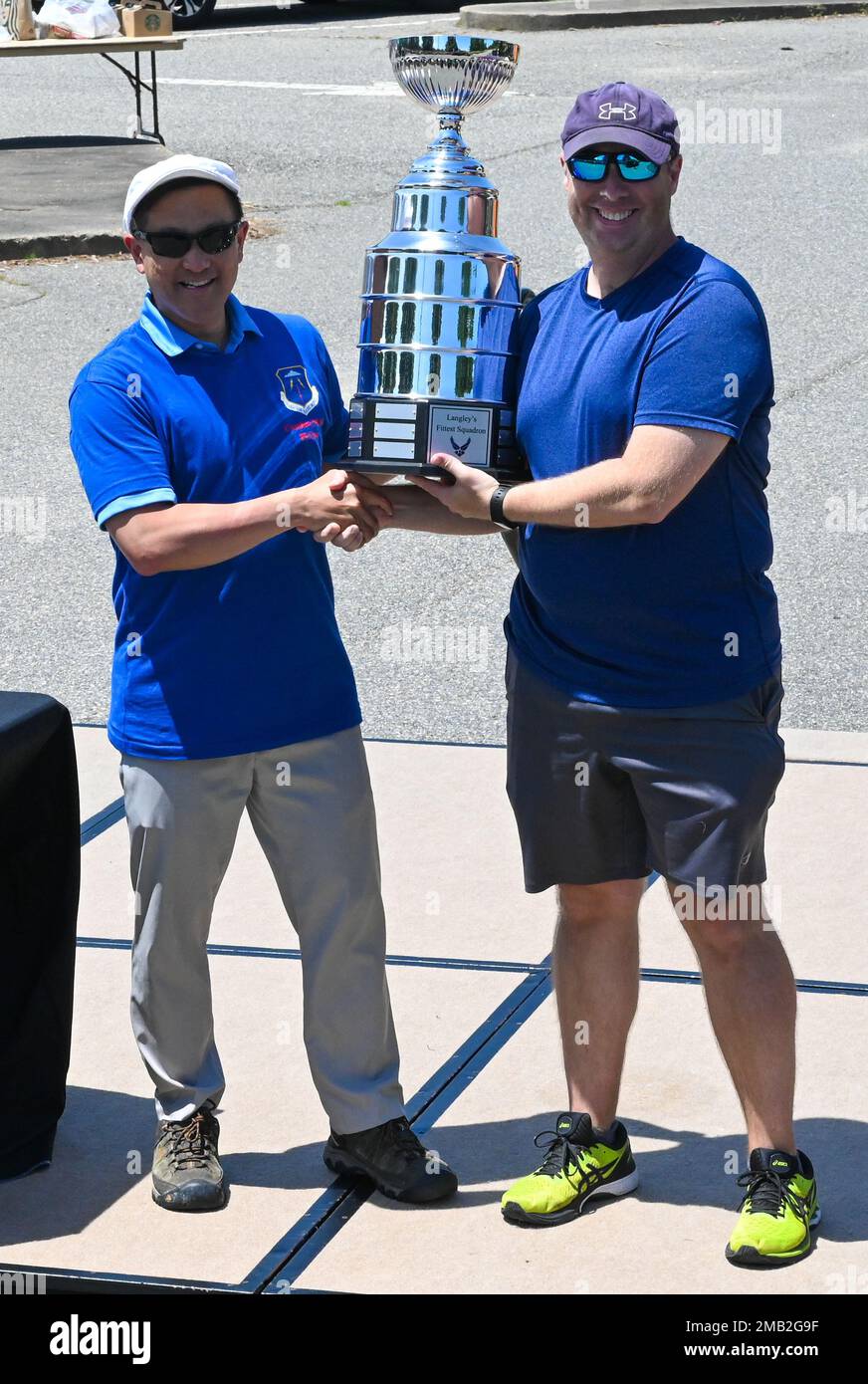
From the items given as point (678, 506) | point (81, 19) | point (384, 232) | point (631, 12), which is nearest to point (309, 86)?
point (81, 19)

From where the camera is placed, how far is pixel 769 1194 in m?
3.45

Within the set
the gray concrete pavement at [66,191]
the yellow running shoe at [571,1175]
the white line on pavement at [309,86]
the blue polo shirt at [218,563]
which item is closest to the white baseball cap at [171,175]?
the blue polo shirt at [218,563]

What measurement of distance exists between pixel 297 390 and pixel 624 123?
2.61 ft

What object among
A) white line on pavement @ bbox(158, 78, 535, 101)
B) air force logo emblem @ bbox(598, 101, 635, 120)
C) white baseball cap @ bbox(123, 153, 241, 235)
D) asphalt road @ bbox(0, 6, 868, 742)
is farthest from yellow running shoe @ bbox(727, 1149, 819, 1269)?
white line on pavement @ bbox(158, 78, 535, 101)

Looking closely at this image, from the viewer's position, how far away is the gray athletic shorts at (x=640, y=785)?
336 cm

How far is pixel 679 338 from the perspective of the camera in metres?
3.18

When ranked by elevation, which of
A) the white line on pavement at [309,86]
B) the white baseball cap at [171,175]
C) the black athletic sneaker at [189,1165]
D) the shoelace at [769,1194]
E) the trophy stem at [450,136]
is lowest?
the black athletic sneaker at [189,1165]

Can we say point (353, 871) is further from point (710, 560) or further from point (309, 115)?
point (309, 115)

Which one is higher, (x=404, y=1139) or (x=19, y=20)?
(x=19, y=20)

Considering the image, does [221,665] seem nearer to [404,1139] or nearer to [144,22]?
[404,1139]

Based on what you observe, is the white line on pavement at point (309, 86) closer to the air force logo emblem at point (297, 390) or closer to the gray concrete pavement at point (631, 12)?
the gray concrete pavement at point (631, 12)

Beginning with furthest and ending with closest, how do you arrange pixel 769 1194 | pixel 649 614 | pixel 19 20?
pixel 19 20 → pixel 769 1194 → pixel 649 614

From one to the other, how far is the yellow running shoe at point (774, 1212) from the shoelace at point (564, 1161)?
12.4 inches

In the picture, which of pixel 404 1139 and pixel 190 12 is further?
pixel 190 12
